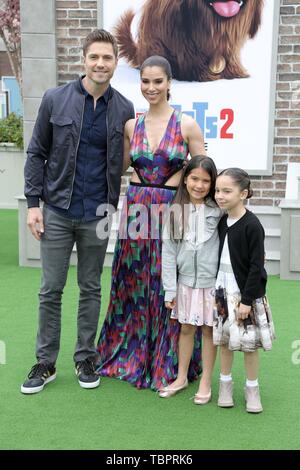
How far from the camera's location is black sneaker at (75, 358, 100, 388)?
3.44 m

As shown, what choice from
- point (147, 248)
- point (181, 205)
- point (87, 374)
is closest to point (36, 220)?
point (147, 248)

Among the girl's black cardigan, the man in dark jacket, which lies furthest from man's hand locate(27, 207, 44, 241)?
the girl's black cardigan

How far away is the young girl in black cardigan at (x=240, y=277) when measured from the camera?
2924 millimetres

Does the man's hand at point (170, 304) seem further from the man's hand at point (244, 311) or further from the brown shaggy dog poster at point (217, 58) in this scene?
the brown shaggy dog poster at point (217, 58)

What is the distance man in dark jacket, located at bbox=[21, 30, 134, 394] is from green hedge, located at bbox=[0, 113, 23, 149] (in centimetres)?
815

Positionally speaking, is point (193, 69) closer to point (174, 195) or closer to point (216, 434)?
point (174, 195)

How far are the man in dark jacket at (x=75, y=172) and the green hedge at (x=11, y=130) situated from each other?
8.15 meters

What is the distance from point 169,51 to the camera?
631 centimetres

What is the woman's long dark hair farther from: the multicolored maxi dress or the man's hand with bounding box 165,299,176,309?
the man's hand with bounding box 165,299,176,309

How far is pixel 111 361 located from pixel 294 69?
153 inches

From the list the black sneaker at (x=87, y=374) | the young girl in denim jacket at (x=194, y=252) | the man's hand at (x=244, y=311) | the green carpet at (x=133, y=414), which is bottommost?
the green carpet at (x=133, y=414)

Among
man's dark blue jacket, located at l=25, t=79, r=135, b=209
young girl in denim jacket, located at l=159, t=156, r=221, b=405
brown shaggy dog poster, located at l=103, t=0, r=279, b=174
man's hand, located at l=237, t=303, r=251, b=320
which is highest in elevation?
brown shaggy dog poster, located at l=103, t=0, r=279, b=174

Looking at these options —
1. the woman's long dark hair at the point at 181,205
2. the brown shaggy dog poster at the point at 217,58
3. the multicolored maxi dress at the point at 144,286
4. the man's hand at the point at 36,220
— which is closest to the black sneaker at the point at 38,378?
the multicolored maxi dress at the point at 144,286

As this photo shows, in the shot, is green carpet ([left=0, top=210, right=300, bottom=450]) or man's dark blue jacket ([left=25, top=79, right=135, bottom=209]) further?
man's dark blue jacket ([left=25, top=79, right=135, bottom=209])
